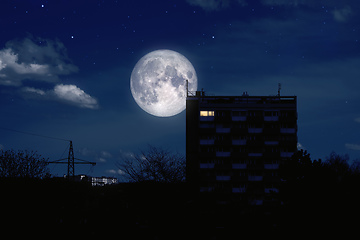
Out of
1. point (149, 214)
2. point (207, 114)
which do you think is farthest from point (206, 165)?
point (149, 214)

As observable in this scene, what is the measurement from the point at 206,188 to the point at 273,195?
3774 centimetres

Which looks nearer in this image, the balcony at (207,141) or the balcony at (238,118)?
the balcony at (207,141)

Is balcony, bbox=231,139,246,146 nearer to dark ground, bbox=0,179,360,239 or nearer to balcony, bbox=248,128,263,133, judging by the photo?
balcony, bbox=248,128,263,133

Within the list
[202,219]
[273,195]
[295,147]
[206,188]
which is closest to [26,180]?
[202,219]

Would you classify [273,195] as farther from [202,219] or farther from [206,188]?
[206,188]

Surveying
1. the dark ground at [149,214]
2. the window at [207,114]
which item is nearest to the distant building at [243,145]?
the window at [207,114]

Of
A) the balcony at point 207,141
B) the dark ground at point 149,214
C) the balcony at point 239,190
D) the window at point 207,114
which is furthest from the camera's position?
the window at point 207,114

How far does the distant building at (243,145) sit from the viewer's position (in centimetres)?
7200

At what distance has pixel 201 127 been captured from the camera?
7325 centimetres

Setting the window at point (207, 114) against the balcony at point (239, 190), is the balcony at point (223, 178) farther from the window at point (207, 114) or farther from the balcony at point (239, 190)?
the window at point (207, 114)

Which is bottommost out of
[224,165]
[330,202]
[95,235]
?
[95,235]

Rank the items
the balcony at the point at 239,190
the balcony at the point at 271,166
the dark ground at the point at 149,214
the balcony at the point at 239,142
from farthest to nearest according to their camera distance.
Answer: the balcony at the point at 239,142 < the balcony at the point at 271,166 < the balcony at the point at 239,190 < the dark ground at the point at 149,214

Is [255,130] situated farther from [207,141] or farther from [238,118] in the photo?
[207,141]

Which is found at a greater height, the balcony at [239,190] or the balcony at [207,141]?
the balcony at [207,141]
